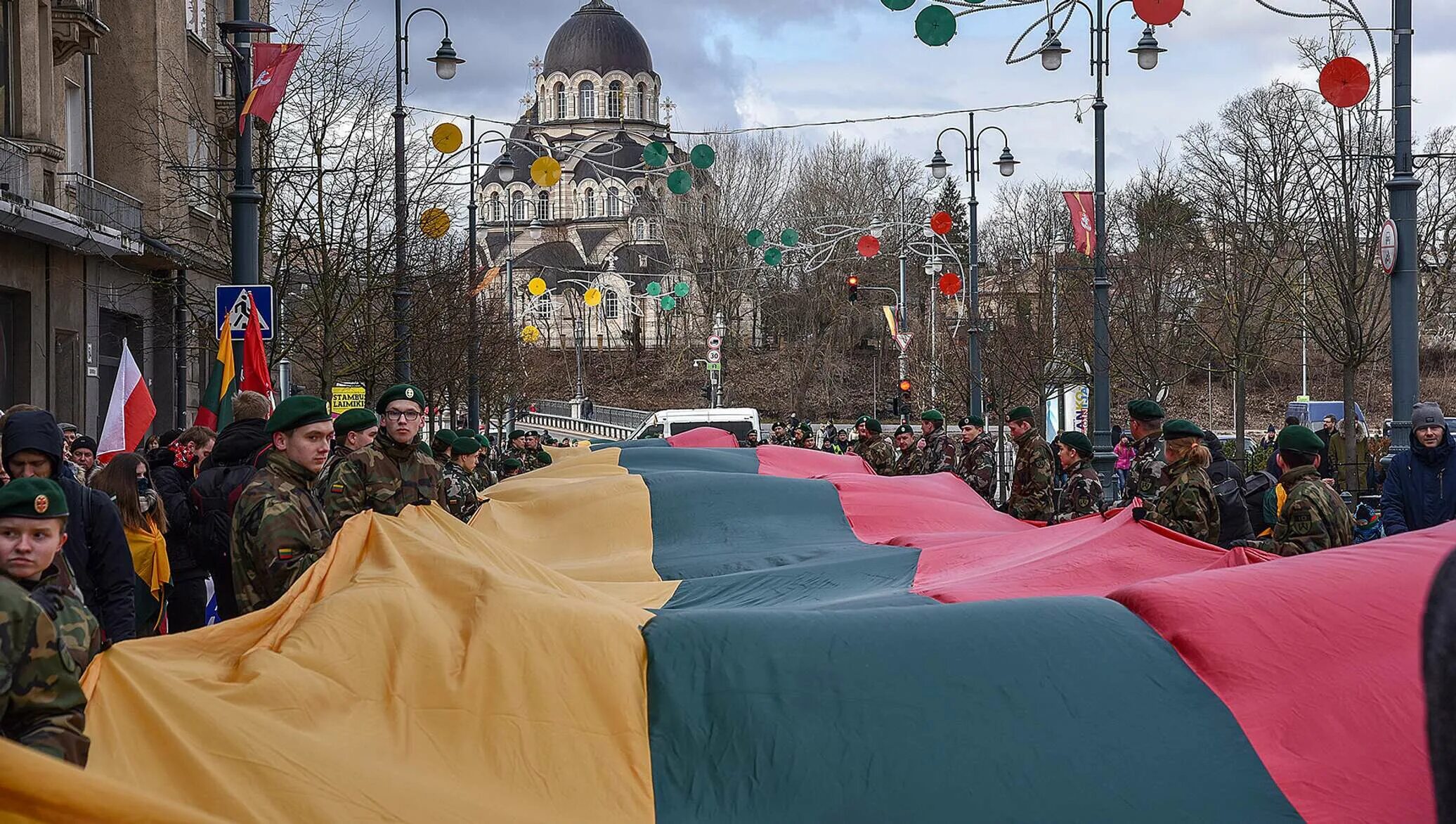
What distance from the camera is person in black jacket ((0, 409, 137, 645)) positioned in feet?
21.5

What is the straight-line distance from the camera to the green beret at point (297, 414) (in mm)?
6531

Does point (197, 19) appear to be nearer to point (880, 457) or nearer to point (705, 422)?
point (705, 422)

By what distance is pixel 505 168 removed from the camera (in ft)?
95.9

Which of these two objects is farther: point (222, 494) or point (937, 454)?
point (937, 454)

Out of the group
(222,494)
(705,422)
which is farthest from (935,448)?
(705,422)

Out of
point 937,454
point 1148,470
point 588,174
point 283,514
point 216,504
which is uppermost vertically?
point 588,174

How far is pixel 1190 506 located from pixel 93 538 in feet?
20.1

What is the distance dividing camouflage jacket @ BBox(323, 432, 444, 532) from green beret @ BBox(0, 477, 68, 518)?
3.23 metres

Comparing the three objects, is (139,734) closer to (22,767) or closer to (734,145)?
(22,767)

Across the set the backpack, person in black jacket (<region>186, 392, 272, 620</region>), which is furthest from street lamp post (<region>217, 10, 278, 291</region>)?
the backpack

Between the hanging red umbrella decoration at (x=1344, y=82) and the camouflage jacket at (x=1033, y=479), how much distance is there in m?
4.01

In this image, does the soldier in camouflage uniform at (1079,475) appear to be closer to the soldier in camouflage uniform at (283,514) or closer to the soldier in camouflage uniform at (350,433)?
the soldier in camouflage uniform at (350,433)

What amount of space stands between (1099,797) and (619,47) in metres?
110

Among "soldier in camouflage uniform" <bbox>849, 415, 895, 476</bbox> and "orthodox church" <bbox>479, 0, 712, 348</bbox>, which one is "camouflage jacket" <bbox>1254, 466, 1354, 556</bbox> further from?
"orthodox church" <bbox>479, 0, 712, 348</bbox>
